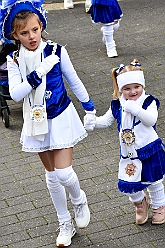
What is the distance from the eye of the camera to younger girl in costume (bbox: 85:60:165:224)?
4.68 meters

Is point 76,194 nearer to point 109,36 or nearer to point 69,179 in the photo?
point 69,179

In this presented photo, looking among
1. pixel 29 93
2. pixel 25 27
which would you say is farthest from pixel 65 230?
pixel 25 27

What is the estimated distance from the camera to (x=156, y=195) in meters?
4.96

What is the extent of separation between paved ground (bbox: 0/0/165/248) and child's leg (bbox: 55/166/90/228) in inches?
6.5

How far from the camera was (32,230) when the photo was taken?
5223 millimetres

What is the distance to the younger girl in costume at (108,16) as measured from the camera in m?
9.04

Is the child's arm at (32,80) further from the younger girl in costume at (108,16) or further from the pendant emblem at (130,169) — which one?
the younger girl in costume at (108,16)

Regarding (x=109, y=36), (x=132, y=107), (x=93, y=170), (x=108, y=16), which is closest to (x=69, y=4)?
(x=109, y=36)

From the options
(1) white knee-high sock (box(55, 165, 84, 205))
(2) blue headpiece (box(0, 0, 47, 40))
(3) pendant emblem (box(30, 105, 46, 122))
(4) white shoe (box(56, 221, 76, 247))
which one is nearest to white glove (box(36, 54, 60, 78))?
(3) pendant emblem (box(30, 105, 46, 122))

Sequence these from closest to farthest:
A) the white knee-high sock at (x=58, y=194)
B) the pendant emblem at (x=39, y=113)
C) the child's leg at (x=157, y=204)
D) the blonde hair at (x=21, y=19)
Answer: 1. the blonde hair at (x=21, y=19)
2. the pendant emblem at (x=39, y=113)
3. the white knee-high sock at (x=58, y=194)
4. the child's leg at (x=157, y=204)

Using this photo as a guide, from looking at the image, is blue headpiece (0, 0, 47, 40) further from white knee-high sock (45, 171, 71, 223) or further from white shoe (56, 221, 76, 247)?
white shoe (56, 221, 76, 247)

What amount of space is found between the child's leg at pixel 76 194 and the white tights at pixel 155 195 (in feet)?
1.28

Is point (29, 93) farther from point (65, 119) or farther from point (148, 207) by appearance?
point (148, 207)

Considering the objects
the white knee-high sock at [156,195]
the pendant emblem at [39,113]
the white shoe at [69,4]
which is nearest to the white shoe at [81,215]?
the white knee-high sock at [156,195]
